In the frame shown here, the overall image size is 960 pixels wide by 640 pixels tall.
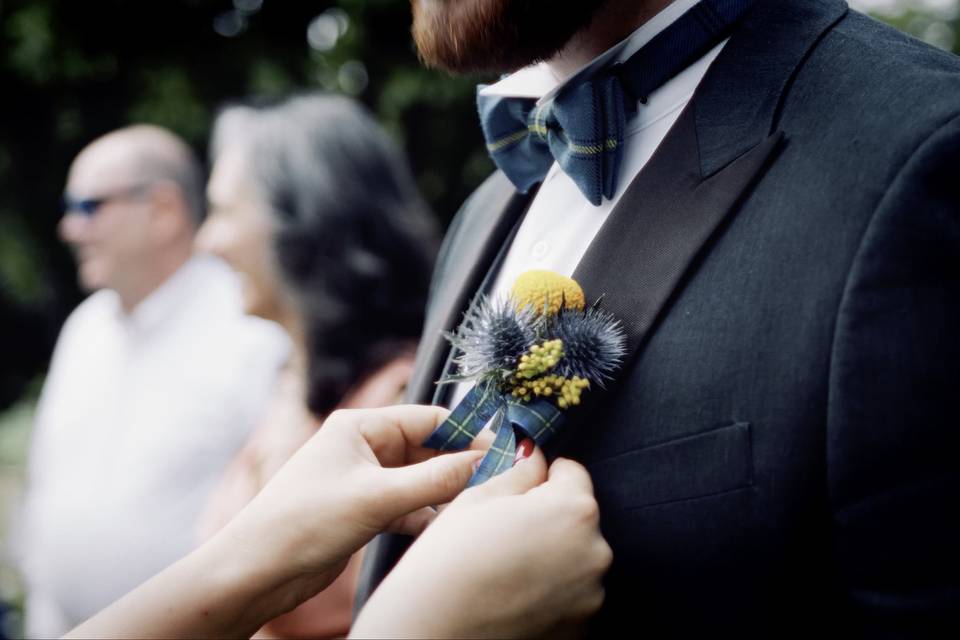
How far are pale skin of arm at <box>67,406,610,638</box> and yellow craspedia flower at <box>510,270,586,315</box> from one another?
0.73 feet

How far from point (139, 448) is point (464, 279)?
229 cm

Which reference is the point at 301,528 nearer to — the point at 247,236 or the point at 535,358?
the point at 535,358

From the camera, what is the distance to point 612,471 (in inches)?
49.4

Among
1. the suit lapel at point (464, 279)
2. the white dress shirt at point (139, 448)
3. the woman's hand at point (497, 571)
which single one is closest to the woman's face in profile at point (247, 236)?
the white dress shirt at point (139, 448)

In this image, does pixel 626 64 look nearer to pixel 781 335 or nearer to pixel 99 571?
pixel 781 335

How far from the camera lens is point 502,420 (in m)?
1.27

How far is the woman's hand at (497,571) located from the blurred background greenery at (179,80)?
6.06 meters

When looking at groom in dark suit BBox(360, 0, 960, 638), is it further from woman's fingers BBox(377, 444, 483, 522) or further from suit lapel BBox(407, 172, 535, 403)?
suit lapel BBox(407, 172, 535, 403)

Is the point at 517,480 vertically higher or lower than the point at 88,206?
lower

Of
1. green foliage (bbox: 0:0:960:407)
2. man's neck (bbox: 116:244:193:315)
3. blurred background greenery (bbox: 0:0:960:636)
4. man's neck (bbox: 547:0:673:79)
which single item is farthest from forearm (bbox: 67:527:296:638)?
green foliage (bbox: 0:0:960:407)

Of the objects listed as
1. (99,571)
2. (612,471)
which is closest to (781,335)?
(612,471)

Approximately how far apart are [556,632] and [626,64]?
94 cm

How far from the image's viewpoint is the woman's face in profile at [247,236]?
3055mm

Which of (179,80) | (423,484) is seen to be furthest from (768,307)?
(179,80)
